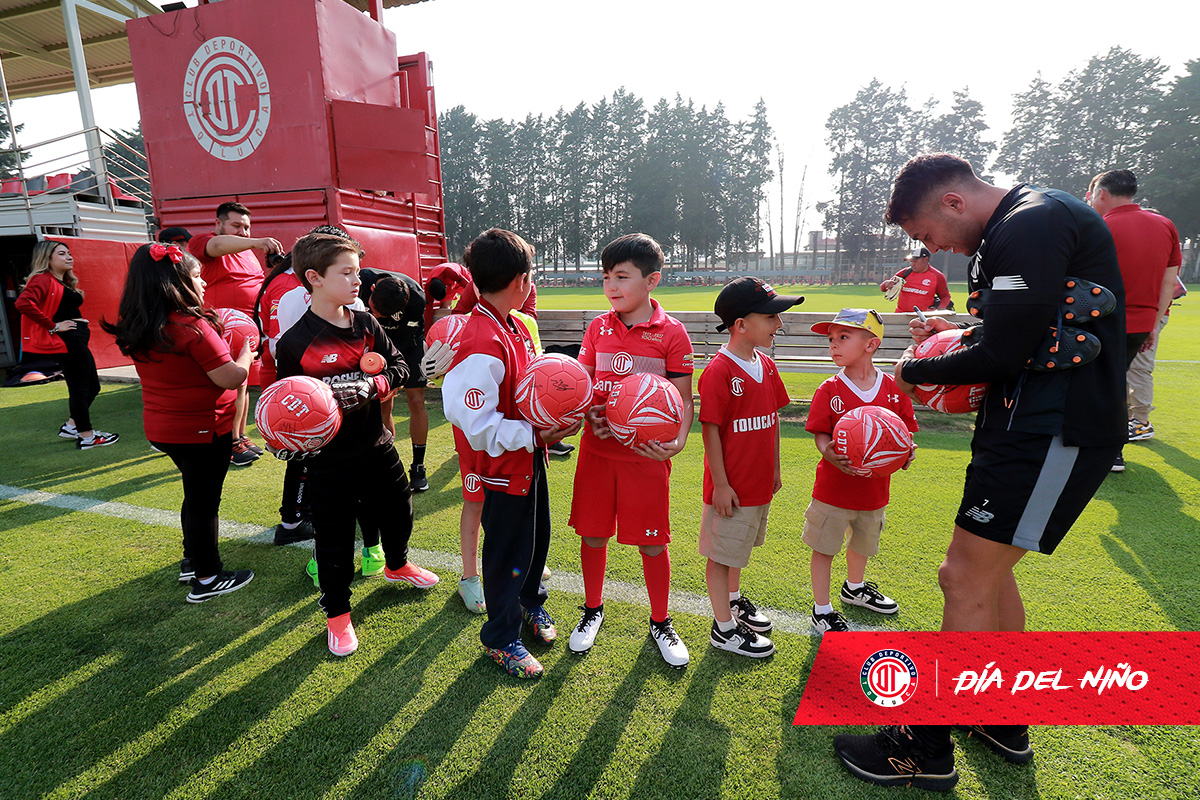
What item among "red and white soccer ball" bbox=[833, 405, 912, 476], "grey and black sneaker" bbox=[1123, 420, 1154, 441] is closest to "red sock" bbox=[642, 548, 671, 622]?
"red and white soccer ball" bbox=[833, 405, 912, 476]

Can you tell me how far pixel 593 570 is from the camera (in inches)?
113

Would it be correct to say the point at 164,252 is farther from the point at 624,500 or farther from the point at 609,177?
the point at 609,177

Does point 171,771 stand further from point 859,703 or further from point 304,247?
point 859,703

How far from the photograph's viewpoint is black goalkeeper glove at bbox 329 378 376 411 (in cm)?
264

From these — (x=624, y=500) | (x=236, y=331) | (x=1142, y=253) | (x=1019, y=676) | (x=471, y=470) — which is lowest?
(x=1019, y=676)

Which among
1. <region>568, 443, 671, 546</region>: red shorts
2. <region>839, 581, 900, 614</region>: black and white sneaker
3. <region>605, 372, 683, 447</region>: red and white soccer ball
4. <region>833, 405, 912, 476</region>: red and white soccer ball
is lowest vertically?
<region>839, 581, 900, 614</region>: black and white sneaker

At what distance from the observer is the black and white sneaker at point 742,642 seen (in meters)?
2.74

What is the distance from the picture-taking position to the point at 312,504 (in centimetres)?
280

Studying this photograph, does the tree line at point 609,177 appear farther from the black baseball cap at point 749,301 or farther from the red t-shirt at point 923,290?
the black baseball cap at point 749,301

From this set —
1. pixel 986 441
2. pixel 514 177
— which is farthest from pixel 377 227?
pixel 514 177

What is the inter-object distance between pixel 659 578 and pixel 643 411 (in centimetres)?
96

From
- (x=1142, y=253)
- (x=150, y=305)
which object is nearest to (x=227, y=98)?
(x=150, y=305)

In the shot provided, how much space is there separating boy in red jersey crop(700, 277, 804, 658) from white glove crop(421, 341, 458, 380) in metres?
1.19

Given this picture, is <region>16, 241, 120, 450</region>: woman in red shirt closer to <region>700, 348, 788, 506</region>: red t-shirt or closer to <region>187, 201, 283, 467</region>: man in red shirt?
<region>187, 201, 283, 467</region>: man in red shirt
